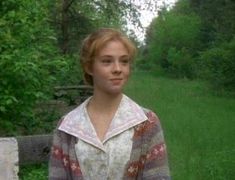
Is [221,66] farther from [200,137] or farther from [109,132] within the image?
[109,132]

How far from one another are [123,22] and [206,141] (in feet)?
24.0

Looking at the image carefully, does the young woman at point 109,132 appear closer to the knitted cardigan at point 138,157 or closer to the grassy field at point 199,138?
the knitted cardigan at point 138,157

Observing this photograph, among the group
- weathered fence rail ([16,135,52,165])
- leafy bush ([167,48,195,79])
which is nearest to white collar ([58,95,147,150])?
weathered fence rail ([16,135,52,165])

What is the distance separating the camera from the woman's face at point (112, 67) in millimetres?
2668

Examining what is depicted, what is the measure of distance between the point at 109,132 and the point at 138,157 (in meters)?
0.15

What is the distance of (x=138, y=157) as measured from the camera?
8.68 ft

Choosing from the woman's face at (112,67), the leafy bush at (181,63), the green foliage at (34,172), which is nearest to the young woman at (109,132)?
the woman's face at (112,67)

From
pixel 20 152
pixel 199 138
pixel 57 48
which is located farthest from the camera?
pixel 199 138

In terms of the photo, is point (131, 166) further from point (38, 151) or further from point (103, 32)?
point (38, 151)

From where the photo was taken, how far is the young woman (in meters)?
2.62

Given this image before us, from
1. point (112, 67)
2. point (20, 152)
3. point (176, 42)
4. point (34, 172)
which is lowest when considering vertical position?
point (176, 42)

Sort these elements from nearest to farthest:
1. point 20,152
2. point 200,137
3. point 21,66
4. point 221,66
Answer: point 20,152 < point 21,66 < point 200,137 < point 221,66

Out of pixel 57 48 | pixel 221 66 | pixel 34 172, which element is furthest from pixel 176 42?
pixel 34 172

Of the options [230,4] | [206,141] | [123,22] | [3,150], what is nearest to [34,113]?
[3,150]
